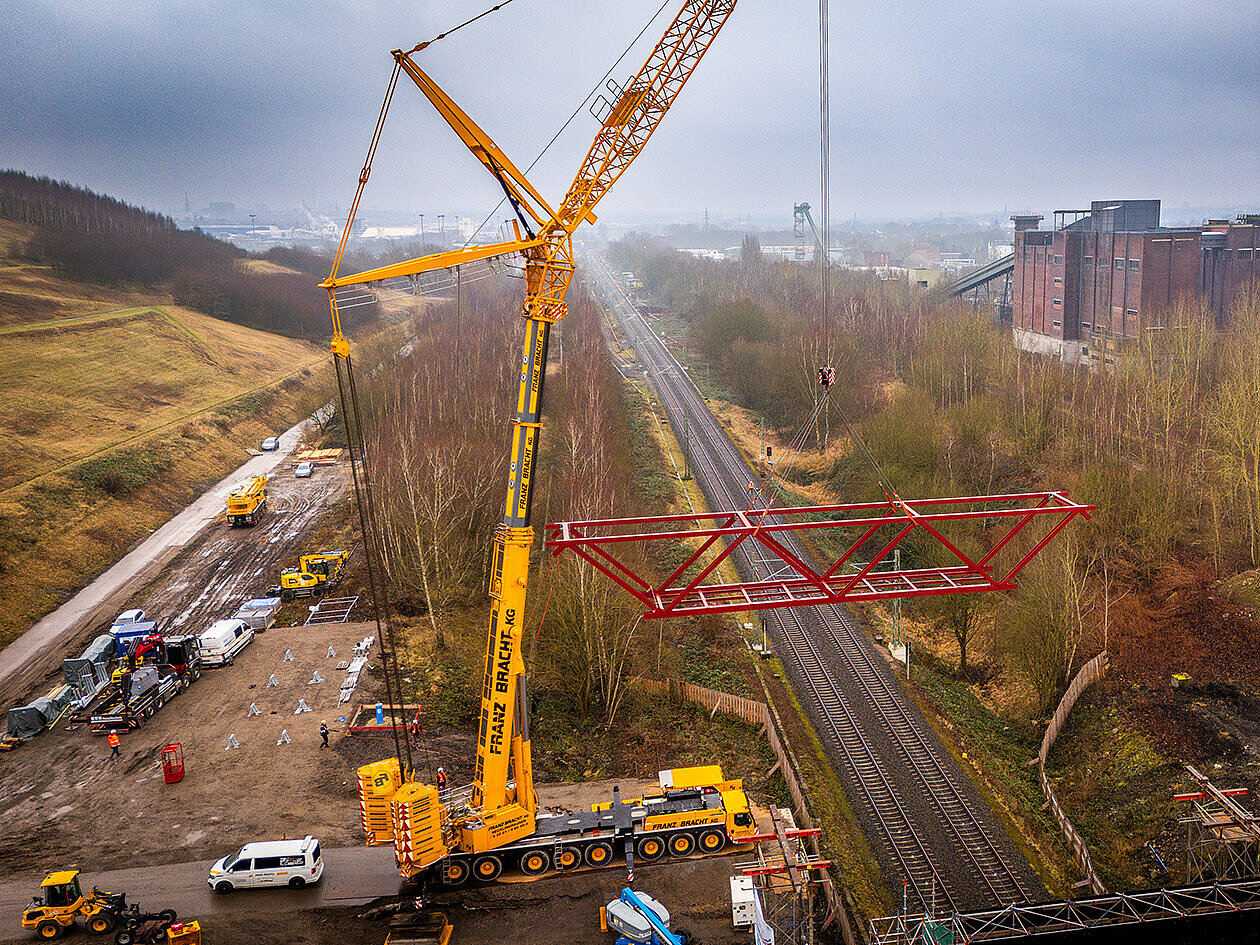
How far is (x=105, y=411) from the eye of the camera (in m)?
56.4

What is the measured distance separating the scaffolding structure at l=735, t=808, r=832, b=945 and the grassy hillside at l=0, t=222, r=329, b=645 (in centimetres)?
3132

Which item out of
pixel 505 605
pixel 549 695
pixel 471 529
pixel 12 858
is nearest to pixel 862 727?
pixel 549 695

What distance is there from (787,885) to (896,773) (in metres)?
7.62

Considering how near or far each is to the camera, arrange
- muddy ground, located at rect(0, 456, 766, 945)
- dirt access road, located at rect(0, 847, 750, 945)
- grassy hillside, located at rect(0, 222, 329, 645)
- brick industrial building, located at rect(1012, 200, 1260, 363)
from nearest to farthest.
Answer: dirt access road, located at rect(0, 847, 750, 945) → muddy ground, located at rect(0, 456, 766, 945) → grassy hillside, located at rect(0, 222, 329, 645) → brick industrial building, located at rect(1012, 200, 1260, 363)

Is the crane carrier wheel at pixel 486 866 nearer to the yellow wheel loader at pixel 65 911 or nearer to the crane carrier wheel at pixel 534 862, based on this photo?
the crane carrier wheel at pixel 534 862

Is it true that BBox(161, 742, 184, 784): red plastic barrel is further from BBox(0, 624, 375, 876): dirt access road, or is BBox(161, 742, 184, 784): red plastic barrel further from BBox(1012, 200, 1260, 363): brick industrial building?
BBox(1012, 200, 1260, 363): brick industrial building

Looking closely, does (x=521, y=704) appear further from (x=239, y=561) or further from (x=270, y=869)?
(x=239, y=561)

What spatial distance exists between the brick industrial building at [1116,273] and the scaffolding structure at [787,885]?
46.6 m

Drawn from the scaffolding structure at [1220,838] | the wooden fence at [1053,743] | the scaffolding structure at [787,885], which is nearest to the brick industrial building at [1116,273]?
the wooden fence at [1053,743]

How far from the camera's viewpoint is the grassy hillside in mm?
41719

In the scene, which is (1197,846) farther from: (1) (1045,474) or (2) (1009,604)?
(1) (1045,474)

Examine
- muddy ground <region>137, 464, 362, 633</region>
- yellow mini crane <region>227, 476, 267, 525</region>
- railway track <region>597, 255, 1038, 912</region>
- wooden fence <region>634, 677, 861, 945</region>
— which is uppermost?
yellow mini crane <region>227, 476, 267, 525</region>

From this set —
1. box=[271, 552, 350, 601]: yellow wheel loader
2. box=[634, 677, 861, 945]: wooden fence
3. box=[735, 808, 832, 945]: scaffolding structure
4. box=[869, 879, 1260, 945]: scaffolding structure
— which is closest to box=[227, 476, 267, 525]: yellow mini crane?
box=[271, 552, 350, 601]: yellow wheel loader

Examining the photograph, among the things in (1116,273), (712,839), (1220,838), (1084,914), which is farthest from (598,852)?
(1116,273)
